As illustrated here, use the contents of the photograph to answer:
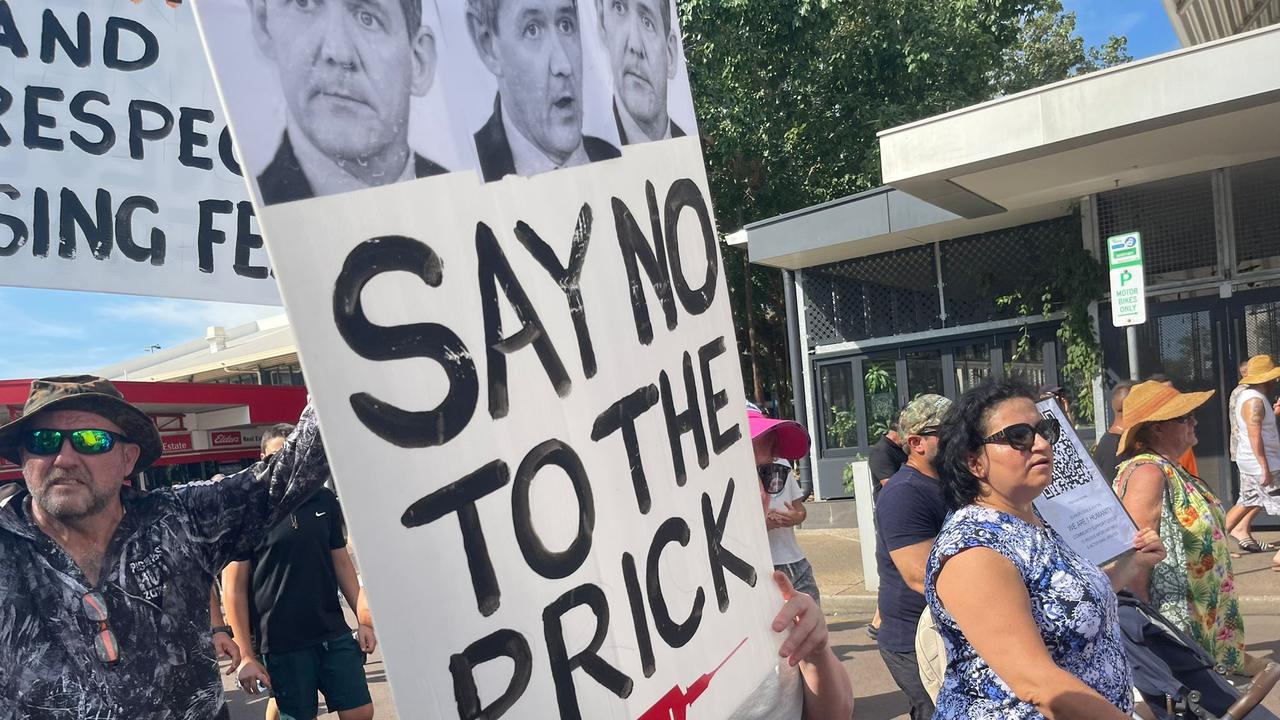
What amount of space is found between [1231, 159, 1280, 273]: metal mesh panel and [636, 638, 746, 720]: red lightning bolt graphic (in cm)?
996

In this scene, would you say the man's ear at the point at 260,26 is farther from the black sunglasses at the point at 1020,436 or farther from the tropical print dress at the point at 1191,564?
the tropical print dress at the point at 1191,564

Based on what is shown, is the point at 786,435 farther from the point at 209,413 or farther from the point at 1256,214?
the point at 209,413

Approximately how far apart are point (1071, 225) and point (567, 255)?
36.2 feet

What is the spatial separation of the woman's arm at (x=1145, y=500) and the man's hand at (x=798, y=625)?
201 centimetres

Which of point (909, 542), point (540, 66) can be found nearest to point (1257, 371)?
point (909, 542)

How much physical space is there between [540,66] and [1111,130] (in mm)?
7601

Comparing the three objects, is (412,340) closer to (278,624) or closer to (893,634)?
(893,634)

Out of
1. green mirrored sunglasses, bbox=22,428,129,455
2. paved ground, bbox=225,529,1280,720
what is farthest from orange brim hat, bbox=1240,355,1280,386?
green mirrored sunglasses, bbox=22,428,129,455

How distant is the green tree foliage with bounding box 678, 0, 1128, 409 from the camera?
49.2ft

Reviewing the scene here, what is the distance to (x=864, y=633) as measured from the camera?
7223 millimetres

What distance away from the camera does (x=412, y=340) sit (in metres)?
1.06

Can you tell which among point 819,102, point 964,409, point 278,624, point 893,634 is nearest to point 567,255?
point 964,409

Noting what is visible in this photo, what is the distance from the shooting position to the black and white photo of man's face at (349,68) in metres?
0.96

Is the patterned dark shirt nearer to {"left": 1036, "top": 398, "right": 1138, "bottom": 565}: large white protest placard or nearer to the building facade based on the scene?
{"left": 1036, "top": 398, "right": 1138, "bottom": 565}: large white protest placard
